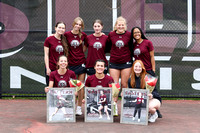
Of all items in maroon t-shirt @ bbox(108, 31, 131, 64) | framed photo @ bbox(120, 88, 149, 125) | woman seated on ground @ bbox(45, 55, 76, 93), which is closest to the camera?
framed photo @ bbox(120, 88, 149, 125)

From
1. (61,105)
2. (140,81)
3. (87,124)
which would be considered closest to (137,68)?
(140,81)

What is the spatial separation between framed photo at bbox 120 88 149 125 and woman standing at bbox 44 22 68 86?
1294 millimetres

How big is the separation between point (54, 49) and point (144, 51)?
4.88 ft

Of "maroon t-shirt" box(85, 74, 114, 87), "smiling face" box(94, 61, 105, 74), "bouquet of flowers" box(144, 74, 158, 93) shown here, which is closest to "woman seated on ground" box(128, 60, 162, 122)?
"bouquet of flowers" box(144, 74, 158, 93)

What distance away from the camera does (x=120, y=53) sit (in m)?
5.82

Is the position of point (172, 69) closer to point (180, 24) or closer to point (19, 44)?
point (180, 24)

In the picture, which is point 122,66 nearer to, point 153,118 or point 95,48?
point 95,48

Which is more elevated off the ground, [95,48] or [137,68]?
[95,48]

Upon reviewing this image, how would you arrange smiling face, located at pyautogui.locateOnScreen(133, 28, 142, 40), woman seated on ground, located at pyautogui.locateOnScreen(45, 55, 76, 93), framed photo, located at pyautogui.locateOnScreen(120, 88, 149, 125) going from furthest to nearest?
smiling face, located at pyautogui.locateOnScreen(133, 28, 142, 40), woman seated on ground, located at pyautogui.locateOnScreen(45, 55, 76, 93), framed photo, located at pyautogui.locateOnScreen(120, 88, 149, 125)

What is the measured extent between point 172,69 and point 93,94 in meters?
2.80

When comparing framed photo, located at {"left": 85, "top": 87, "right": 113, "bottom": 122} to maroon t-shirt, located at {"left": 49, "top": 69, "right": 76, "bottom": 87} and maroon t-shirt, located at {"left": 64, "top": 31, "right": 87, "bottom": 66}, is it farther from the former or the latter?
maroon t-shirt, located at {"left": 64, "top": 31, "right": 87, "bottom": 66}

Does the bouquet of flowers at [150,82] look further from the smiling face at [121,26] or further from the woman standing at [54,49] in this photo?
the woman standing at [54,49]

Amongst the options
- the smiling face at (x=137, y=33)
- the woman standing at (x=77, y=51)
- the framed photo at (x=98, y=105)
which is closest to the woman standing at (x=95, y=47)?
the woman standing at (x=77, y=51)

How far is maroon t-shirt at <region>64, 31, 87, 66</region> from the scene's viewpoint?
587 centimetres
